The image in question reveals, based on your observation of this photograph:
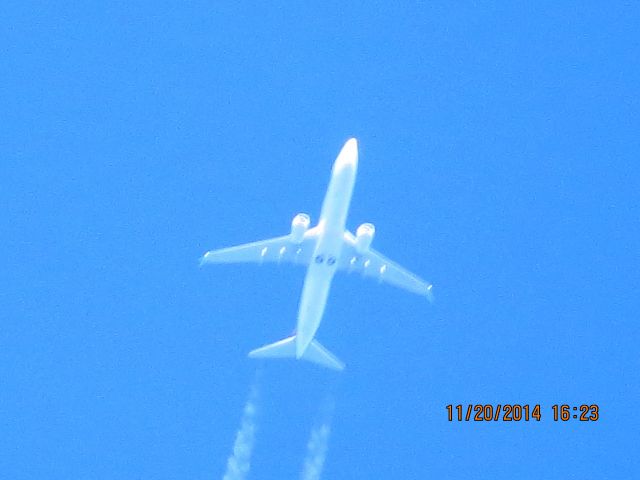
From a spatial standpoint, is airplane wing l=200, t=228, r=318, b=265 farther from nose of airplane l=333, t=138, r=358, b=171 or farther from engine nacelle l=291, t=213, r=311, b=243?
nose of airplane l=333, t=138, r=358, b=171

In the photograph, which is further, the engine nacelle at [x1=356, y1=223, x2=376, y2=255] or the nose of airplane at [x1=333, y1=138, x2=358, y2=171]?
the engine nacelle at [x1=356, y1=223, x2=376, y2=255]

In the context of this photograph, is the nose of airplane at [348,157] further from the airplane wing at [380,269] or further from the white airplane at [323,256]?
the airplane wing at [380,269]

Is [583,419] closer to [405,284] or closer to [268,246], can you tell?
[405,284]

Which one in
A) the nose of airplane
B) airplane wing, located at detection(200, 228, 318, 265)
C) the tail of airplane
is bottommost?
the tail of airplane

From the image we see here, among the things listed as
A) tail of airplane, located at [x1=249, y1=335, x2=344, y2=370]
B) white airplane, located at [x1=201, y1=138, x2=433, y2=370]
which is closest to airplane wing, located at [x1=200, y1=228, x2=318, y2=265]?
white airplane, located at [x1=201, y1=138, x2=433, y2=370]

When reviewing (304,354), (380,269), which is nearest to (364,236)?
(380,269)

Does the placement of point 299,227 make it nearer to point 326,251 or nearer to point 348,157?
point 326,251

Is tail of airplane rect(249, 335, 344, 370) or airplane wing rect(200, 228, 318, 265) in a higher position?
airplane wing rect(200, 228, 318, 265)
